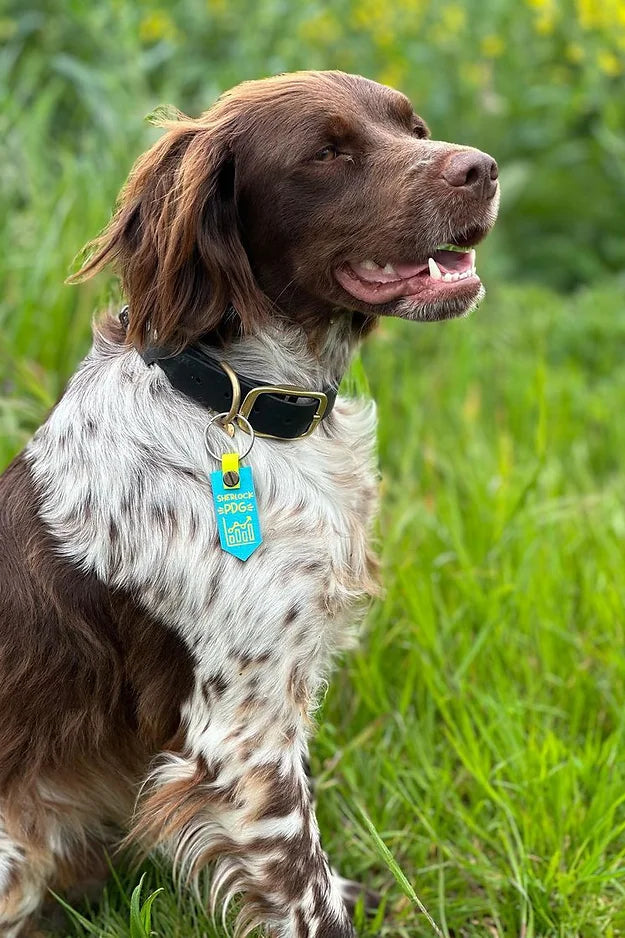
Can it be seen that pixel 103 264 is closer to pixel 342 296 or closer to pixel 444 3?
pixel 342 296

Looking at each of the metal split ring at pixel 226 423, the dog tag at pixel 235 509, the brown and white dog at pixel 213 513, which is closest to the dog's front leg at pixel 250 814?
the brown and white dog at pixel 213 513

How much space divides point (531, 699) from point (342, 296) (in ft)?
4.61

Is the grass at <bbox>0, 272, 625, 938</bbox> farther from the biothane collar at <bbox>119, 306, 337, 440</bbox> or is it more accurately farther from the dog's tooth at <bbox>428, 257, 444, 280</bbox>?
the dog's tooth at <bbox>428, 257, 444, 280</bbox>

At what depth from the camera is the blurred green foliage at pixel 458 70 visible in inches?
219

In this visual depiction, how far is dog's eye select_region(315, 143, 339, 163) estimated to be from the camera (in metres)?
2.28

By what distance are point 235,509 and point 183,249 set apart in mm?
519

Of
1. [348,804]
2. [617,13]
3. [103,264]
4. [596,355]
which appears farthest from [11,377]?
[617,13]

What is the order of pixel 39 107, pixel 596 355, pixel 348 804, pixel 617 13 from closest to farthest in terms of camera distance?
1. pixel 348 804
2. pixel 39 107
3. pixel 596 355
4. pixel 617 13

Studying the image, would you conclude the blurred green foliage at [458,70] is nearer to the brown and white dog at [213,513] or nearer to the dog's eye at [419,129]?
the dog's eye at [419,129]

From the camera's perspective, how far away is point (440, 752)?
307 centimetres

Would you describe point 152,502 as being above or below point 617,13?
above

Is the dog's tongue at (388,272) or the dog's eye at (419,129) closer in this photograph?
the dog's tongue at (388,272)

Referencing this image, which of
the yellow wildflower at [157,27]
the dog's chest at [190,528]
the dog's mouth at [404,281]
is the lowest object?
the yellow wildflower at [157,27]

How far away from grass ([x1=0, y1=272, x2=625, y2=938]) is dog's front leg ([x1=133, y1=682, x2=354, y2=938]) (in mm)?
194
